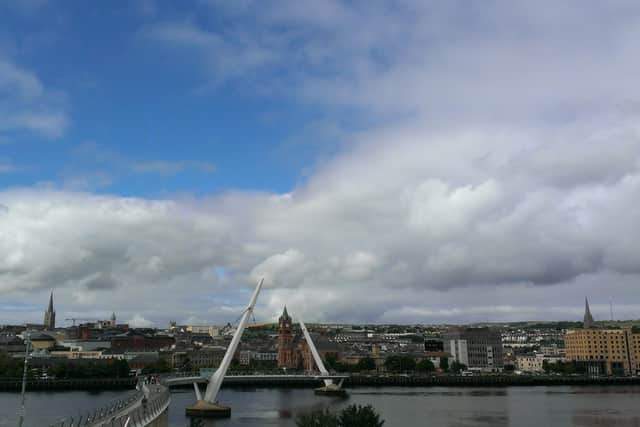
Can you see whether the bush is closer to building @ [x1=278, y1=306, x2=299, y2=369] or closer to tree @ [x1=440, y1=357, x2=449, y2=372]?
tree @ [x1=440, y1=357, x2=449, y2=372]

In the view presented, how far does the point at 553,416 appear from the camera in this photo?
54406 millimetres

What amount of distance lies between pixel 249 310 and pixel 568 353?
101084mm

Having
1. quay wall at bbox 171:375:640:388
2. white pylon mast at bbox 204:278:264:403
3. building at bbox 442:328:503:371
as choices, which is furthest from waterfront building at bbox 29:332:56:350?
white pylon mast at bbox 204:278:264:403

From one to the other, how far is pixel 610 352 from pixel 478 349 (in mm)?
25167

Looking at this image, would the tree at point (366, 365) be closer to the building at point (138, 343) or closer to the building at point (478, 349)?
the building at point (478, 349)

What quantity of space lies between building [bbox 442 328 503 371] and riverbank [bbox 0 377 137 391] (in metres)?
70.7

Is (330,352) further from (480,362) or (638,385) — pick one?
(638,385)

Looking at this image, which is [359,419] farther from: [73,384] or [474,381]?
[474,381]

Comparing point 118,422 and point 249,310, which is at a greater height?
point 249,310

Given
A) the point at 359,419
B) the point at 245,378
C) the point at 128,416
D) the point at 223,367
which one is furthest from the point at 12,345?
the point at 359,419

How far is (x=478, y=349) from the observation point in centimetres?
14100

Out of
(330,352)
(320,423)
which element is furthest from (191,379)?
(330,352)

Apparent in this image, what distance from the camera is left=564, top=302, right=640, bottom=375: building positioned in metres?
127

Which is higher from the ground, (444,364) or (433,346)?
(433,346)
